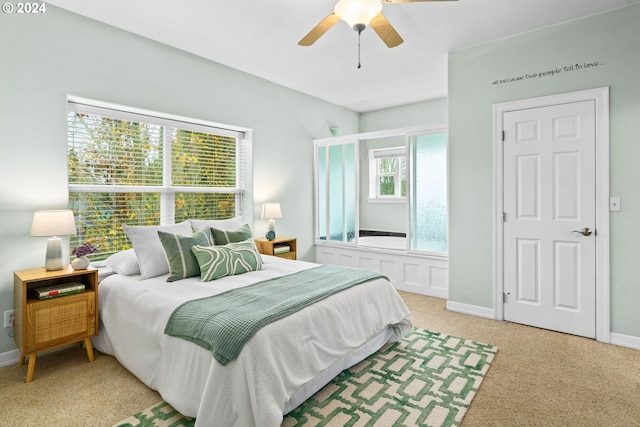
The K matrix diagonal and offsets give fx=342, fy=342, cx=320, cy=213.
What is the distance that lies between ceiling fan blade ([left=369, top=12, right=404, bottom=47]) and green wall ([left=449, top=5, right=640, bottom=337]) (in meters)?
1.52

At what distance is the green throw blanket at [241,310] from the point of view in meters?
1.71

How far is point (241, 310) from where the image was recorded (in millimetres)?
1935

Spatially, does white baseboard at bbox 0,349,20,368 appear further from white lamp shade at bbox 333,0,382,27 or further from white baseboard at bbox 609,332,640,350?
white baseboard at bbox 609,332,640,350

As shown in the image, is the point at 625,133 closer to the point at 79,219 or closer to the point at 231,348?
the point at 231,348

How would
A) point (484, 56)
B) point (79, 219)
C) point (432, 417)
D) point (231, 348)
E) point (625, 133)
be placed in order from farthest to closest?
point (484, 56) < point (79, 219) < point (625, 133) < point (432, 417) < point (231, 348)

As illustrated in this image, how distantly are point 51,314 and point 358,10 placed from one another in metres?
2.89

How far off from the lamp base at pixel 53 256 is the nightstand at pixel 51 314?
0.14 feet

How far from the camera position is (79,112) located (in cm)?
295

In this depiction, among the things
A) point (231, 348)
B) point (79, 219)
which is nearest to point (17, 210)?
point (79, 219)

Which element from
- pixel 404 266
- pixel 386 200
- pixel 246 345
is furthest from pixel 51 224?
pixel 386 200

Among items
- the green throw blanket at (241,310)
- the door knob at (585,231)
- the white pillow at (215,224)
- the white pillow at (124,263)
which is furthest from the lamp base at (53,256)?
the door knob at (585,231)

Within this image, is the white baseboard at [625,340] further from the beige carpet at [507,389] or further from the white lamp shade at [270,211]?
the white lamp shade at [270,211]

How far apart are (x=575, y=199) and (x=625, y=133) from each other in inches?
24.6

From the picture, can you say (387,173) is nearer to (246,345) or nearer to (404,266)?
(404,266)
